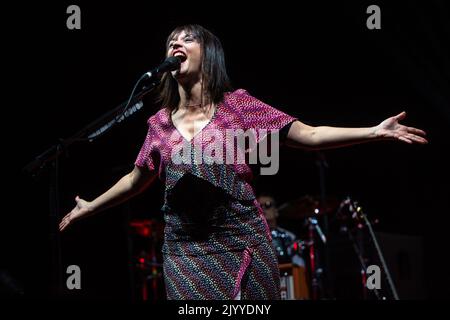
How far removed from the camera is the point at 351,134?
1.98 metres

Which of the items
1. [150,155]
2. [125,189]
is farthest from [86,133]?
[150,155]

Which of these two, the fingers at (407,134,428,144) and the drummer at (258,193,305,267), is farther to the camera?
the drummer at (258,193,305,267)

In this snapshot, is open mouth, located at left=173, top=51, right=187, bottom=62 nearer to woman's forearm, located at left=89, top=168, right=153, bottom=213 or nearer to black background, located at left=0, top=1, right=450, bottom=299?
woman's forearm, located at left=89, top=168, right=153, bottom=213

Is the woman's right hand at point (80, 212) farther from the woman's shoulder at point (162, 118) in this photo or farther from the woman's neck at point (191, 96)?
the woman's neck at point (191, 96)

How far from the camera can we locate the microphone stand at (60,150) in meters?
2.44

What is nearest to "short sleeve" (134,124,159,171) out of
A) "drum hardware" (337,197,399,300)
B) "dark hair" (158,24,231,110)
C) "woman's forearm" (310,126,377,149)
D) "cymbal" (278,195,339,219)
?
"dark hair" (158,24,231,110)

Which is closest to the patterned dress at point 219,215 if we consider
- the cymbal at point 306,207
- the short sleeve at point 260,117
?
the short sleeve at point 260,117

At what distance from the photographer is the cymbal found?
5.59m

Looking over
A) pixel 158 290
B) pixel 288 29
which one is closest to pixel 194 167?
pixel 288 29

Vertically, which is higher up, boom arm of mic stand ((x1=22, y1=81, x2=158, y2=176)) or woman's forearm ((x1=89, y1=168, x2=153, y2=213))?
boom arm of mic stand ((x1=22, y1=81, x2=158, y2=176))

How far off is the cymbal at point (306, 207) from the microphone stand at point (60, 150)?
10.7 ft

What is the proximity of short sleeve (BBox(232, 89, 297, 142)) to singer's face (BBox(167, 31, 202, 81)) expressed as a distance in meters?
0.21

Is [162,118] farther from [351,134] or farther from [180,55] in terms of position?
[351,134]

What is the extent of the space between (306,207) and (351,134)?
3.82 m
